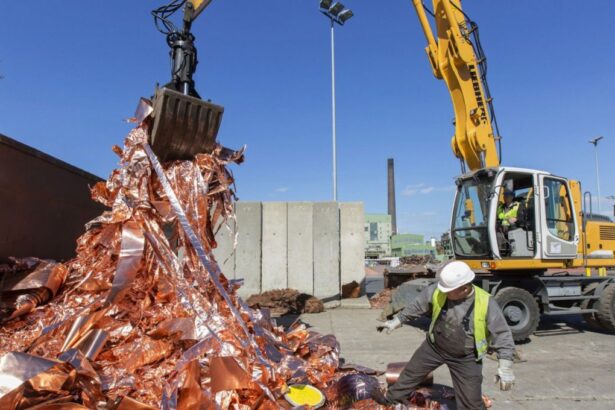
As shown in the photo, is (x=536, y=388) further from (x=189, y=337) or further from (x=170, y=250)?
(x=170, y=250)

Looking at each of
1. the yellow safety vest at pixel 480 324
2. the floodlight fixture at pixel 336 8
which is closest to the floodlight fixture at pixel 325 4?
the floodlight fixture at pixel 336 8

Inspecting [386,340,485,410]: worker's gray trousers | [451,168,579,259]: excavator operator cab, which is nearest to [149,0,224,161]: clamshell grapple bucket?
[386,340,485,410]: worker's gray trousers

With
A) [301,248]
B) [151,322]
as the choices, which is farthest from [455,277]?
[301,248]

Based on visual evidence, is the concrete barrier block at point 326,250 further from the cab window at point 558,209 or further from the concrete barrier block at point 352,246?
the cab window at point 558,209

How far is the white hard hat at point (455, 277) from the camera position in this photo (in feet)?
11.5

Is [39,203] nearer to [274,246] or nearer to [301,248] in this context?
[274,246]

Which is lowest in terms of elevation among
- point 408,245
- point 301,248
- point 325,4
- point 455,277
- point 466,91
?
point 455,277

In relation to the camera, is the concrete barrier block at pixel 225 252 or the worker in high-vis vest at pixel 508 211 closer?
the worker in high-vis vest at pixel 508 211

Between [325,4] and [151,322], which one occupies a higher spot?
[325,4]

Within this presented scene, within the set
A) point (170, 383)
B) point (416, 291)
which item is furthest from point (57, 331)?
point (416, 291)

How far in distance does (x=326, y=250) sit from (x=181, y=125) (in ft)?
21.9

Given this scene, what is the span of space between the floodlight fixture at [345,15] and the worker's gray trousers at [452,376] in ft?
49.2

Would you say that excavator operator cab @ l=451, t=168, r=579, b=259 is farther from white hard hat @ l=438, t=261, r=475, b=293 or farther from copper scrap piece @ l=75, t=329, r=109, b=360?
copper scrap piece @ l=75, t=329, r=109, b=360

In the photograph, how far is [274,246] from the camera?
35.7ft
